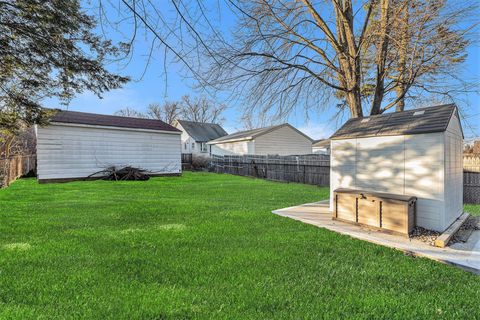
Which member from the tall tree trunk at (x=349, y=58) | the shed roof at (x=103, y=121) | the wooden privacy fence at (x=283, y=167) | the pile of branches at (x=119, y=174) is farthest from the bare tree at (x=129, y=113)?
the tall tree trunk at (x=349, y=58)

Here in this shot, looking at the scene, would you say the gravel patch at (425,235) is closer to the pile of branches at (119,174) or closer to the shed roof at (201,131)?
the pile of branches at (119,174)

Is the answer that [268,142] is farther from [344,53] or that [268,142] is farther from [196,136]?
[344,53]

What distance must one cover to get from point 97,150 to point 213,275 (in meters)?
12.5

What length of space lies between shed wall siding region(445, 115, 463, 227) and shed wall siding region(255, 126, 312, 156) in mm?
16298

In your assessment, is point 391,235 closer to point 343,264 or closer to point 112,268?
point 343,264

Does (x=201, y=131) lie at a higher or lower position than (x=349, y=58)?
higher

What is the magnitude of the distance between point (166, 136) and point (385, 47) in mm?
11896

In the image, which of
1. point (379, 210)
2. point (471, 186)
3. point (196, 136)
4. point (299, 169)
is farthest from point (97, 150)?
point (196, 136)

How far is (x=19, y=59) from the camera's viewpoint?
4.59 meters

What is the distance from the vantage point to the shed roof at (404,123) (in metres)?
4.23

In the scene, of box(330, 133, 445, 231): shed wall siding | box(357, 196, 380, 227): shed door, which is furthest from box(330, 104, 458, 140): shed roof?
box(357, 196, 380, 227): shed door

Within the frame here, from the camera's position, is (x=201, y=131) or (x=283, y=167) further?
(x=201, y=131)

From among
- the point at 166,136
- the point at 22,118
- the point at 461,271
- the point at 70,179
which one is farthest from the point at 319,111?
the point at 70,179

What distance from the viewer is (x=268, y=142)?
21906 mm
